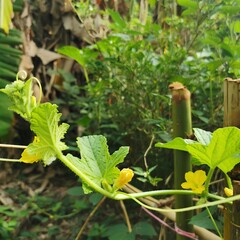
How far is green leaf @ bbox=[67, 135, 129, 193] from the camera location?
1.30 feet

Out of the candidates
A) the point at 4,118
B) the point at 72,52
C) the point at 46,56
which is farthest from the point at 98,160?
the point at 46,56

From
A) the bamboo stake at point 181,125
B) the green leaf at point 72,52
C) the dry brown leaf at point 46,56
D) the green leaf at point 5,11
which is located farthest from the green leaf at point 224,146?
the dry brown leaf at point 46,56

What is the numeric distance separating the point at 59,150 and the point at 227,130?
0.53ft

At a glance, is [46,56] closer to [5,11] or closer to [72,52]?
[72,52]

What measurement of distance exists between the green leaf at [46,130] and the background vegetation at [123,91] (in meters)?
0.37

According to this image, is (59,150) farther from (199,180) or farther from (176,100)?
(176,100)

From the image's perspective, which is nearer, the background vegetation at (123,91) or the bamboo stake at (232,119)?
the bamboo stake at (232,119)

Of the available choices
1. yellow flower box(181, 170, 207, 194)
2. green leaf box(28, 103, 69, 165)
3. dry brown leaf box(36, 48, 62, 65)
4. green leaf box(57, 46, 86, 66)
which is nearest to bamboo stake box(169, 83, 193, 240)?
yellow flower box(181, 170, 207, 194)

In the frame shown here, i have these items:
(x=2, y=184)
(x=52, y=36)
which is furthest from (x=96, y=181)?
(x=52, y=36)

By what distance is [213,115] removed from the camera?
1002 mm

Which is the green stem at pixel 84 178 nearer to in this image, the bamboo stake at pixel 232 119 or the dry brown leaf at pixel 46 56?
the bamboo stake at pixel 232 119

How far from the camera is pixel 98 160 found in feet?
1.34

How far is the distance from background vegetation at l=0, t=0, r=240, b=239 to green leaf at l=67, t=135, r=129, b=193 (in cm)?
32

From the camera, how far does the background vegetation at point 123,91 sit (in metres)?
0.97
